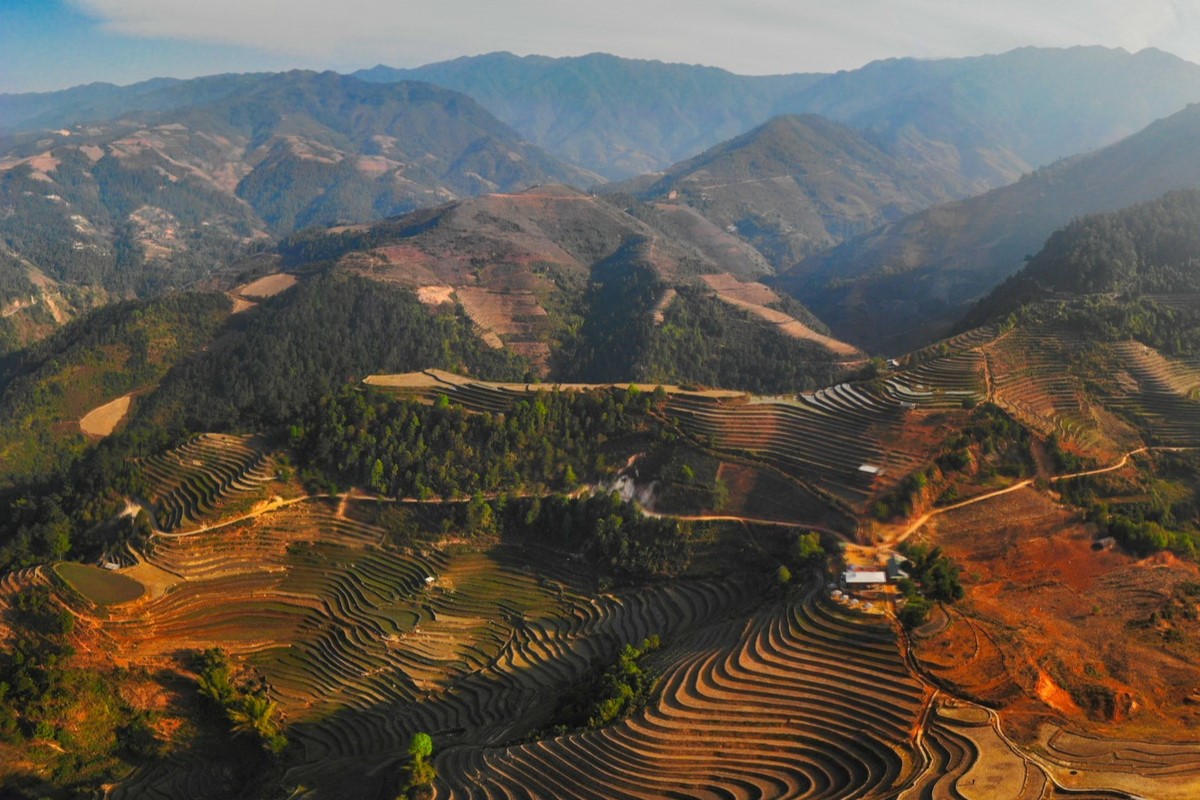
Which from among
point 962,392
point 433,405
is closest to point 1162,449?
point 962,392

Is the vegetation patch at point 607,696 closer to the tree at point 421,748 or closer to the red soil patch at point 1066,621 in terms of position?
the tree at point 421,748

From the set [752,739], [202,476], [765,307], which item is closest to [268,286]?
[202,476]

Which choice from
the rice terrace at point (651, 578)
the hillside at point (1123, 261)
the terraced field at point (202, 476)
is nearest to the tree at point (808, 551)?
the rice terrace at point (651, 578)

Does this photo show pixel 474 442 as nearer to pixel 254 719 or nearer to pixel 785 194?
pixel 254 719

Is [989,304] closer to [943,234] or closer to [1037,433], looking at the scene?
[1037,433]

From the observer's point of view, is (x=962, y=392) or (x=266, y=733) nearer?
(x=266, y=733)

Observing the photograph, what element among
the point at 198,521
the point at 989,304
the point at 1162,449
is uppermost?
the point at 989,304

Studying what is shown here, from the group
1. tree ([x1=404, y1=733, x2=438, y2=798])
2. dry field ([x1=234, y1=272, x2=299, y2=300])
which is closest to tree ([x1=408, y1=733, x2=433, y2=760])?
tree ([x1=404, y1=733, x2=438, y2=798])
